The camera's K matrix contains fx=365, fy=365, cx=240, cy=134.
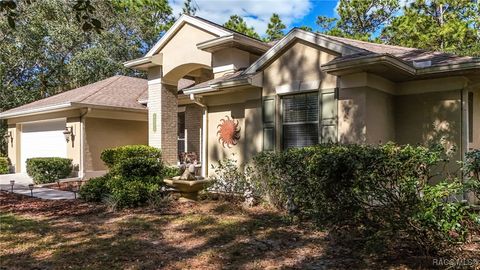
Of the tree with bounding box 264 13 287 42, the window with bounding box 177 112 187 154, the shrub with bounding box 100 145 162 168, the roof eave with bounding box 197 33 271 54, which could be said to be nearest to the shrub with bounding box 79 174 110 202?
the shrub with bounding box 100 145 162 168

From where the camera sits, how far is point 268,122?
9930 mm

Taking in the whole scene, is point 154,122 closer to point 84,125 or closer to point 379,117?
point 84,125

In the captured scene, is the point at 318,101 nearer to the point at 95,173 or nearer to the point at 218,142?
the point at 218,142

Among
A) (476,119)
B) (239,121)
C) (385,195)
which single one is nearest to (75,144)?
(239,121)

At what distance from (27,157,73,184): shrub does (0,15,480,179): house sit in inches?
277

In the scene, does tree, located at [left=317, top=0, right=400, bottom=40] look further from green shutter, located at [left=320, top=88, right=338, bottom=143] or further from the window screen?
green shutter, located at [left=320, top=88, right=338, bottom=143]

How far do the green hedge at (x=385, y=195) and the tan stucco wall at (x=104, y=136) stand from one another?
1229 centimetres

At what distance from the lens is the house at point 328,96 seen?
8.24 metres

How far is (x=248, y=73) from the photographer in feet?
32.9

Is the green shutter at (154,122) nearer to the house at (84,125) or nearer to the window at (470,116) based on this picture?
the house at (84,125)

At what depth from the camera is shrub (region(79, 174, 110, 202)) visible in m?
9.92

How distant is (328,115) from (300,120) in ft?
2.71

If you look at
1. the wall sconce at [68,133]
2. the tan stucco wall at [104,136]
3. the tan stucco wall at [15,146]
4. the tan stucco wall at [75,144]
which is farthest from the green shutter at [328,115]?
the tan stucco wall at [15,146]

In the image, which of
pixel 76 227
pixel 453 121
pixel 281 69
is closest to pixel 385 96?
pixel 453 121
